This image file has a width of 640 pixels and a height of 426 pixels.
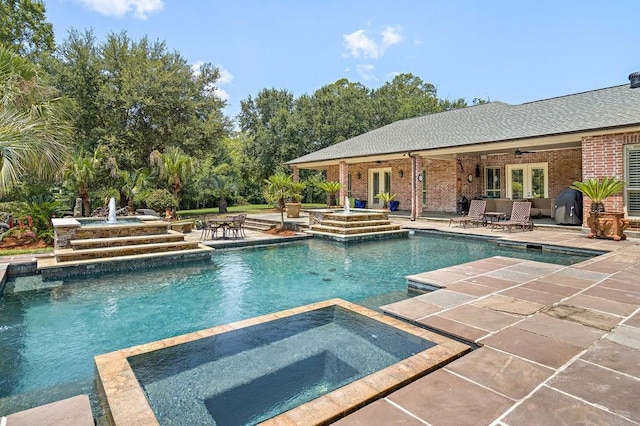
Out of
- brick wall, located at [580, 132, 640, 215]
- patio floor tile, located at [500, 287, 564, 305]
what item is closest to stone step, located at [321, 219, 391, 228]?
brick wall, located at [580, 132, 640, 215]

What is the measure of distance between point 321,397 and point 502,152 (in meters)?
17.0

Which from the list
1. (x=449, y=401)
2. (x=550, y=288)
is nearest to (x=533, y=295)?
(x=550, y=288)

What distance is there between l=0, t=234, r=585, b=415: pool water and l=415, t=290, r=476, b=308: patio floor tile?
2.68 ft

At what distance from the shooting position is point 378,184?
21734mm

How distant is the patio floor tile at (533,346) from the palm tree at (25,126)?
25.3 feet

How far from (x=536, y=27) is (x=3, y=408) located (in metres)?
21.8

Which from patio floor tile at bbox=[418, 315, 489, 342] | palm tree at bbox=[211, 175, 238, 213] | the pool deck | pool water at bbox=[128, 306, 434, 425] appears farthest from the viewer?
palm tree at bbox=[211, 175, 238, 213]

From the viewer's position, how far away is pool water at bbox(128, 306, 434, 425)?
3.02m

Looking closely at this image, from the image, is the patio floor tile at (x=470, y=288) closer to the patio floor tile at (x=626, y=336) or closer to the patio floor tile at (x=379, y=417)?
the patio floor tile at (x=626, y=336)

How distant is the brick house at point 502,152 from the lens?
34.2ft

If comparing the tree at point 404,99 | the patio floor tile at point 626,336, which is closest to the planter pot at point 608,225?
the patio floor tile at point 626,336

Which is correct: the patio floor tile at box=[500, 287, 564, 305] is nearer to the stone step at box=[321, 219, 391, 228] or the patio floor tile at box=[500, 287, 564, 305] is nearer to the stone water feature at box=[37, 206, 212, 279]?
the stone water feature at box=[37, 206, 212, 279]

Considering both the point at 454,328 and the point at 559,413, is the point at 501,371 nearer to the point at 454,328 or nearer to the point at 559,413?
the point at 559,413

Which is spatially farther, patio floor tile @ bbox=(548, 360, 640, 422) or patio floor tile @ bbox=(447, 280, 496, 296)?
patio floor tile @ bbox=(447, 280, 496, 296)
